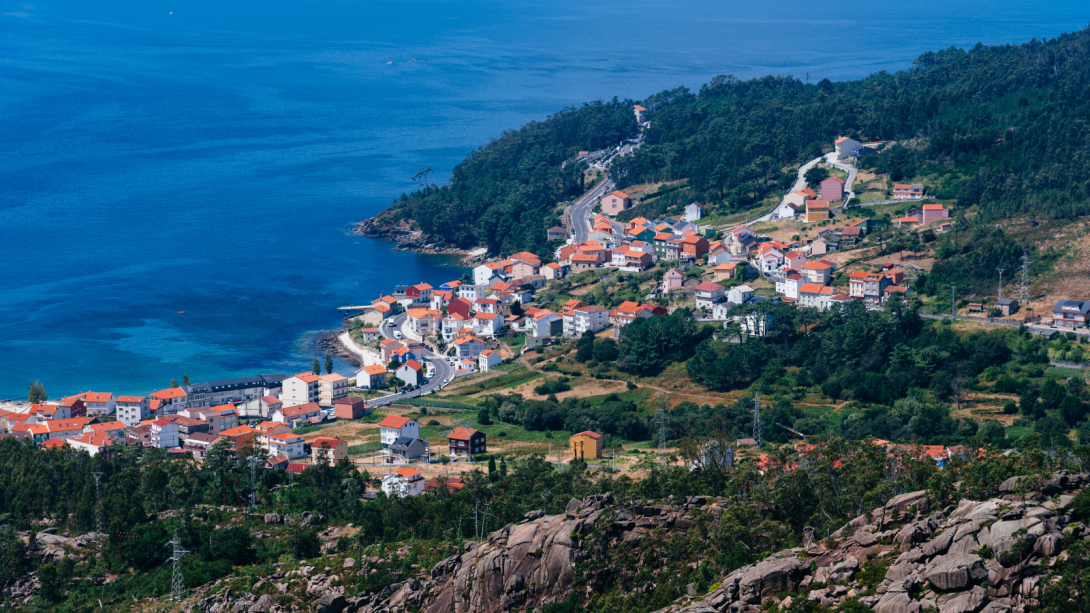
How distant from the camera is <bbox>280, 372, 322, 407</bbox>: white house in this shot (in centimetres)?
5119

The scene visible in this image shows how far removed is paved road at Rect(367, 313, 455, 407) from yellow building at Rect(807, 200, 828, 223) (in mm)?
23553

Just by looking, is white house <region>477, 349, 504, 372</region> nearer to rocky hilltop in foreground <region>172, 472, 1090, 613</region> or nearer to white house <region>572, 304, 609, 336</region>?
white house <region>572, 304, 609, 336</region>

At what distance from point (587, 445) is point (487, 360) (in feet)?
51.7

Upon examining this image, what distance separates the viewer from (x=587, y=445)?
40.6 meters

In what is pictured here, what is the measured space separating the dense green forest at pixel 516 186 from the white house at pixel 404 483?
122 feet

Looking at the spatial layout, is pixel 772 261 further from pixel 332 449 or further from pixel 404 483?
pixel 404 483

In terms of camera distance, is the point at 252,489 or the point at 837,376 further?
the point at 837,376

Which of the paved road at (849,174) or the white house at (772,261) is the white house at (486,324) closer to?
the white house at (772,261)

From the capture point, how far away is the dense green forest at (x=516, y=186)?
8012 centimetres

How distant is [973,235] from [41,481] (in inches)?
1694

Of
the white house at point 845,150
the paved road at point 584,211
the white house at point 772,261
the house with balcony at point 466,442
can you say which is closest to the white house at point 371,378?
the house with balcony at point 466,442

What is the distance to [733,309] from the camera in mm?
54656

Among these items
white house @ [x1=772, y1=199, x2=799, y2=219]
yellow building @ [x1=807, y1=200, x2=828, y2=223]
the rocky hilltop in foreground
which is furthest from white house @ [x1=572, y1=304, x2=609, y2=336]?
the rocky hilltop in foreground

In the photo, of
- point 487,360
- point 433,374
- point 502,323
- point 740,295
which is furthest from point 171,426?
point 740,295
